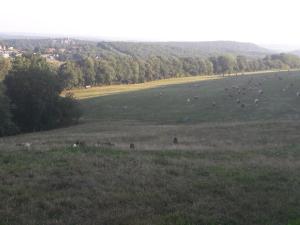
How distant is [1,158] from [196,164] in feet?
24.2

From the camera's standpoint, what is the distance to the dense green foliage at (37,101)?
60.8 meters

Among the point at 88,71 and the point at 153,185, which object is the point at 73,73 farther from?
the point at 153,185

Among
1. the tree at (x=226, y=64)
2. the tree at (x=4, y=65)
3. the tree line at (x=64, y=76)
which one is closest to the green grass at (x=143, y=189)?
the tree line at (x=64, y=76)

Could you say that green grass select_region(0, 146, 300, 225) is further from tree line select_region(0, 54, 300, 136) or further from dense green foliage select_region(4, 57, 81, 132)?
dense green foliage select_region(4, 57, 81, 132)

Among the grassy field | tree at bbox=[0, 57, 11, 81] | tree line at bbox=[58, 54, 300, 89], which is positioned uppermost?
the grassy field

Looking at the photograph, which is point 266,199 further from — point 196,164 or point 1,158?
point 1,158

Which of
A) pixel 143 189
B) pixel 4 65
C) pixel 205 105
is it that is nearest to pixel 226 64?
pixel 4 65

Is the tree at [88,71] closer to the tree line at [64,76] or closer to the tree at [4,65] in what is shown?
the tree line at [64,76]

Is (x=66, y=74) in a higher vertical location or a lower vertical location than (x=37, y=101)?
lower

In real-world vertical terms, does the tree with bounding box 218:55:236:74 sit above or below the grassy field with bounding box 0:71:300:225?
below

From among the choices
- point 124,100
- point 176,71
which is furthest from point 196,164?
point 176,71

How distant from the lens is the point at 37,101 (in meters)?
60.1

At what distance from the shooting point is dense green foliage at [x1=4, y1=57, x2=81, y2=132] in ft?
199

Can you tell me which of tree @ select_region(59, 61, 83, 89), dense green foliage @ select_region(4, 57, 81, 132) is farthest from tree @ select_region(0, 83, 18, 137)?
tree @ select_region(59, 61, 83, 89)
